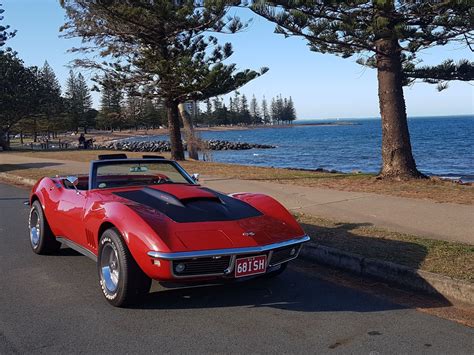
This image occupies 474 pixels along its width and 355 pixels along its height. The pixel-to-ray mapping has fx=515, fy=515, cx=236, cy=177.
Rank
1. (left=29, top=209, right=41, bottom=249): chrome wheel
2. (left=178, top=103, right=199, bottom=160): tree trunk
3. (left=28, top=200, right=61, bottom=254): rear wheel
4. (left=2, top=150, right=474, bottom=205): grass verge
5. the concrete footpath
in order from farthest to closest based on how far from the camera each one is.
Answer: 1. (left=178, top=103, right=199, bottom=160): tree trunk
2. (left=2, top=150, right=474, bottom=205): grass verge
3. the concrete footpath
4. (left=29, top=209, right=41, bottom=249): chrome wheel
5. (left=28, top=200, right=61, bottom=254): rear wheel

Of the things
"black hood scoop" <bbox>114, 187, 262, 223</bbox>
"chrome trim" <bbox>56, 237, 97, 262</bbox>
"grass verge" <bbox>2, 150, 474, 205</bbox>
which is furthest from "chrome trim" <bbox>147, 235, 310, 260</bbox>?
"grass verge" <bbox>2, 150, 474, 205</bbox>

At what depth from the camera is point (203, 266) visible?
Result: 423 centimetres

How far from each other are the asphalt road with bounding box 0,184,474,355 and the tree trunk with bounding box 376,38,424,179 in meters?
7.23

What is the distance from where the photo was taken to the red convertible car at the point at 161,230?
423 centimetres

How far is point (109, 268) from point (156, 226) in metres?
0.77

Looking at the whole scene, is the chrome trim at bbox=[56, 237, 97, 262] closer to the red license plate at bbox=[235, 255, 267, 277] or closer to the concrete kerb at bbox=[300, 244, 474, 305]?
the red license plate at bbox=[235, 255, 267, 277]

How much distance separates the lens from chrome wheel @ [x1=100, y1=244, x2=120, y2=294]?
15.3ft

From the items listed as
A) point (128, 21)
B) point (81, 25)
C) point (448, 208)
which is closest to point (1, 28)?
point (81, 25)

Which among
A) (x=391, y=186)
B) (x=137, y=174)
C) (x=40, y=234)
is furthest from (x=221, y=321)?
(x=391, y=186)

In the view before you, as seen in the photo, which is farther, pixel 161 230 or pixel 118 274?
pixel 118 274

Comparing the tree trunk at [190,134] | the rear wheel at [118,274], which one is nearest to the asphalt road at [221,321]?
the rear wheel at [118,274]

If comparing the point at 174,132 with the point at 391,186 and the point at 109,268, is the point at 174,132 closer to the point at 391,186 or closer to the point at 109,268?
the point at 391,186

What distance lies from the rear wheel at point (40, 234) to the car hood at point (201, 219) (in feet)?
5.41

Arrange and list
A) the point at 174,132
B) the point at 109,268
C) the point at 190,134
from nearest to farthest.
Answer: the point at 109,268, the point at 174,132, the point at 190,134
